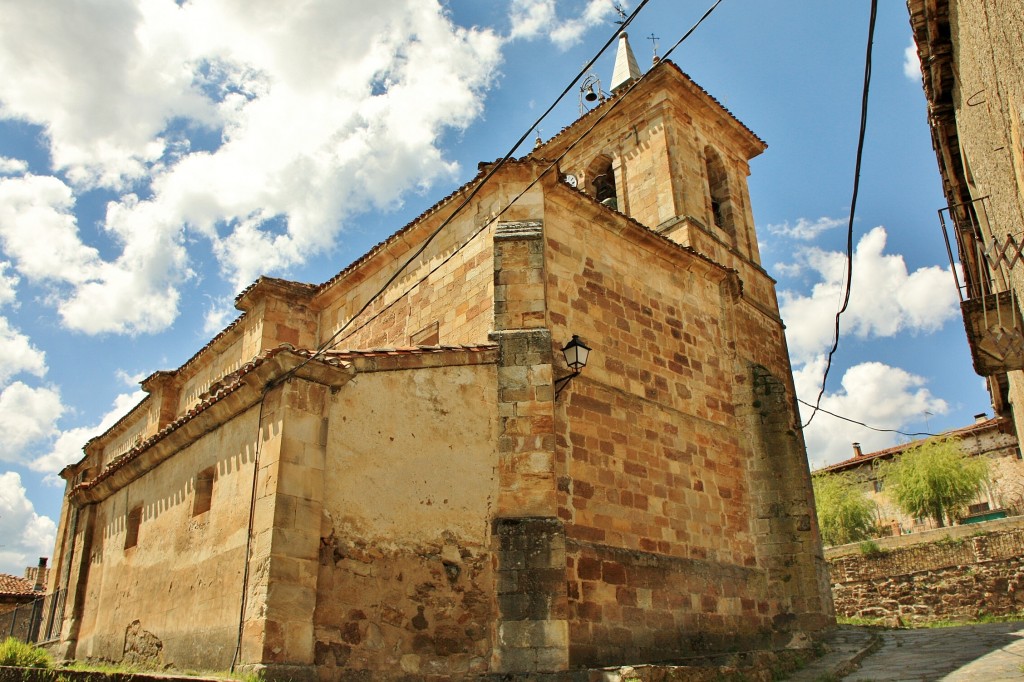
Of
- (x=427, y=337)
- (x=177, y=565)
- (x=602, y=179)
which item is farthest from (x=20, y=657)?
(x=602, y=179)

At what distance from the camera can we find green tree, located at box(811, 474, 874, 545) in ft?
97.6

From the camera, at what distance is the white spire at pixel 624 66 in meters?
19.7

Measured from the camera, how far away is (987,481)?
2883cm

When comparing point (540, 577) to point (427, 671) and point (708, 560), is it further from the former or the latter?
point (708, 560)

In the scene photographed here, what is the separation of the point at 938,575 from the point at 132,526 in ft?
56.2

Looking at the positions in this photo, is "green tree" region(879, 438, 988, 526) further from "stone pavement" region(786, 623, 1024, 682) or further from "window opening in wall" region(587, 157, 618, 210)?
"window opening in wall" region(587, 157, 618, 210)

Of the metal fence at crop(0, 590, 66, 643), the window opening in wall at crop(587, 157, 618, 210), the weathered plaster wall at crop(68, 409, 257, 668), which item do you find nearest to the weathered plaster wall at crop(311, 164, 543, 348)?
the weathered plaster wall at crop(68, 409, 257, 668)

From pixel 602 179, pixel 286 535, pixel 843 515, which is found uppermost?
pixel 602 179

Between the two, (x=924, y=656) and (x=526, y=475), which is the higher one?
(x=526, y=475)

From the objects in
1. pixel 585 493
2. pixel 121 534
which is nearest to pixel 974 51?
pixel 585 493

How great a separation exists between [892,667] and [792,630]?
1891 millimetres

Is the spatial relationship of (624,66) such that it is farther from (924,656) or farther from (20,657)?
(20,657)

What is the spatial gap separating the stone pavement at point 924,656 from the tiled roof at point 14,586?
77.1 feet

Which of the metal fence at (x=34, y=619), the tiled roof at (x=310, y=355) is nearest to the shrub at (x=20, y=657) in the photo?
the tiled roof at (x=310, y=355)
